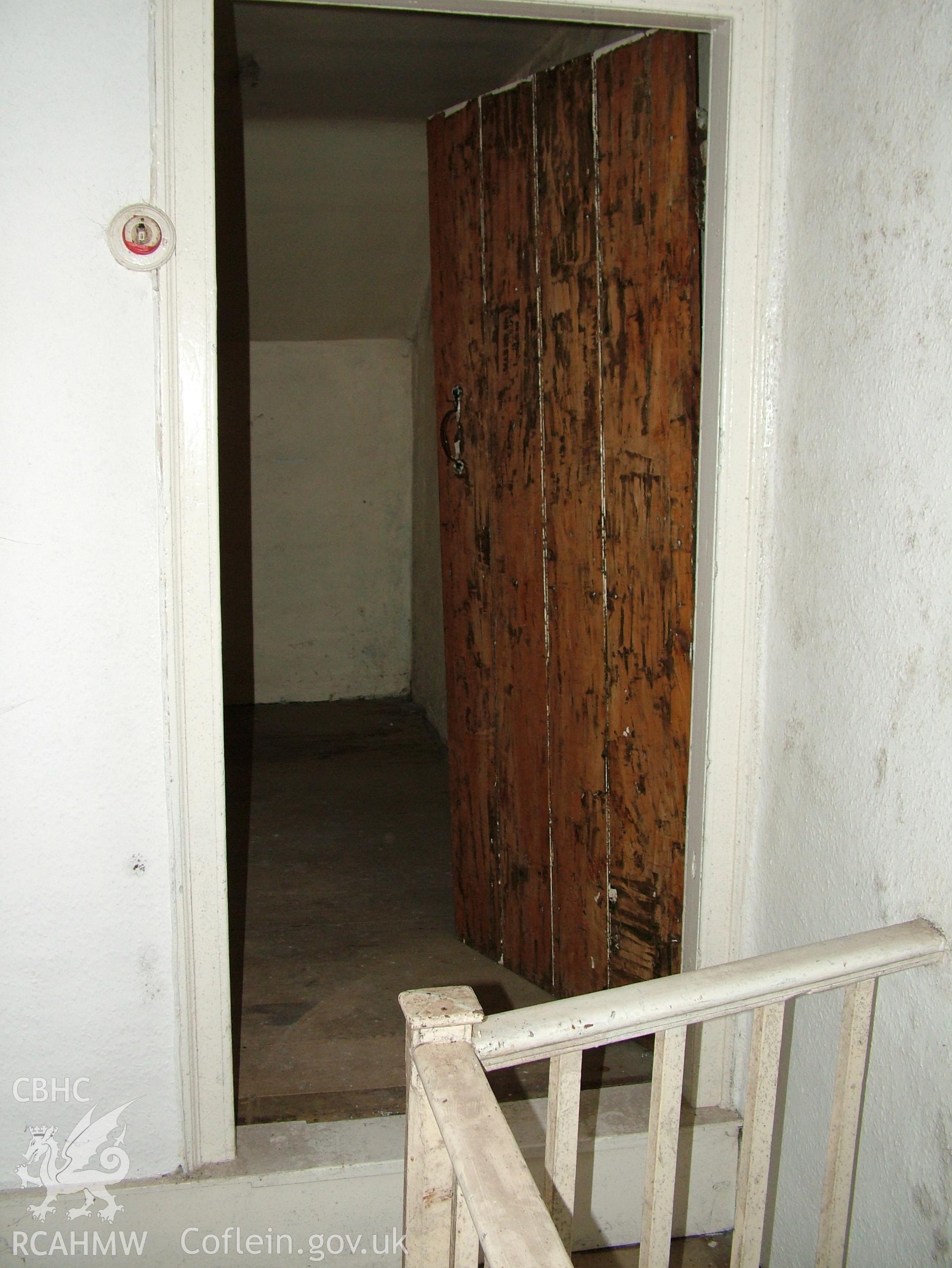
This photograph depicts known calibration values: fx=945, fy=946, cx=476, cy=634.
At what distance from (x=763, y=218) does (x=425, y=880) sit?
2.04m

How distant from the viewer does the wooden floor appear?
1.85m

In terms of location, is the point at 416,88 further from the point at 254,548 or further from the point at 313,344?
the point at 254,548

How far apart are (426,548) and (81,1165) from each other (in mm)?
3631

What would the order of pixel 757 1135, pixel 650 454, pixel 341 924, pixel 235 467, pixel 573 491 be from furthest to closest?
pixel 235 467 < pixel 341 924 < pixel 573 491 < pixel 650 454 < pixel 757 1135

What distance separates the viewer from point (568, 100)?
6.10 ft

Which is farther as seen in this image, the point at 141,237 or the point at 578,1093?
the point at 141,237

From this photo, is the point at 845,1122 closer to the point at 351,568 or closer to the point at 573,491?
the point at 573,491

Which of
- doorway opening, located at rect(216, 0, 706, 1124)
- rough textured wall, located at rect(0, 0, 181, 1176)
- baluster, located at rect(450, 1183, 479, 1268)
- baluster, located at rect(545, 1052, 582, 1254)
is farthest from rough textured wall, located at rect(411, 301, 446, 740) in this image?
baluster, located at rect(450, 1183, 479, 1268)

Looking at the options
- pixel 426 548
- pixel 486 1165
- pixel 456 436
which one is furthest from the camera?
pixel 426 548

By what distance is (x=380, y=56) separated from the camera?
107 inches

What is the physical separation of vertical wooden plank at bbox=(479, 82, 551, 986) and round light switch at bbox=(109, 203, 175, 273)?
863mm

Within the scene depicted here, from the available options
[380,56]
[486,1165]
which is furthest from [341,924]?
[380,56]

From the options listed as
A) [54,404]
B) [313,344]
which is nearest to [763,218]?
[54,404]

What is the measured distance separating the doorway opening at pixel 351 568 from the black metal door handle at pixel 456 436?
1 cm
